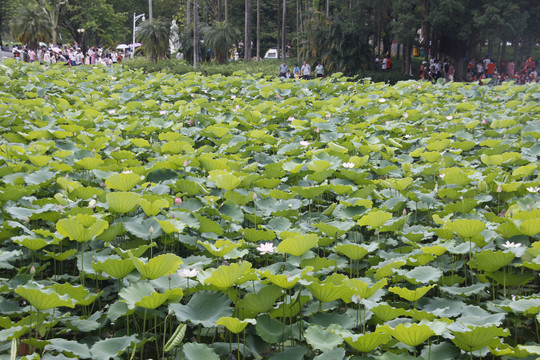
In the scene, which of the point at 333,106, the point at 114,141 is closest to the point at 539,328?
the point at 114,141

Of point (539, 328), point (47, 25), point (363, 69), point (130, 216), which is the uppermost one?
point (47, 25)

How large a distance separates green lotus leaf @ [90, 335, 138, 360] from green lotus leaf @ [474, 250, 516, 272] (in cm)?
138

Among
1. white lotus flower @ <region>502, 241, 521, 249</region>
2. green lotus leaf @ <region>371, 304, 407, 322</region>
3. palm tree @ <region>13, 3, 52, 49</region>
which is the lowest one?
green lotus leaf @ <region>371, 304, 407, 322</region>

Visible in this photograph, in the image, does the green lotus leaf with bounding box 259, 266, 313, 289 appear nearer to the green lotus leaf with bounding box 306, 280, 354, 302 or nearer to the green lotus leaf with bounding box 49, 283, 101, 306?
the green lotus leaf with bounding box 306, 280, 354, 302

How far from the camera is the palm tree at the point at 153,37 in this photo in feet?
70.0

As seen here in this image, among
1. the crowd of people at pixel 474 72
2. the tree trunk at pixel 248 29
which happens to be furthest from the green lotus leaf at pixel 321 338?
the tree trunk at pixel 248 29

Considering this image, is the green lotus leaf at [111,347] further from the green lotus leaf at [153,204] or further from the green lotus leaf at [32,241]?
the green lotus leaf at [153,204]

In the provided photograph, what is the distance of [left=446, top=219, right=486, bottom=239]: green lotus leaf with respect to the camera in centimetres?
228

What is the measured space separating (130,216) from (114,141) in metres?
1.82

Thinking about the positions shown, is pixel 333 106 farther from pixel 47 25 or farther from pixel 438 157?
pixel 47 25

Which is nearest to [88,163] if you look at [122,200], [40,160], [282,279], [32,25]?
[40,160]

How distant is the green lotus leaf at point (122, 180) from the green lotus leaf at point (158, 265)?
97 centimetres

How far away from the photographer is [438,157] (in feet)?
13.0

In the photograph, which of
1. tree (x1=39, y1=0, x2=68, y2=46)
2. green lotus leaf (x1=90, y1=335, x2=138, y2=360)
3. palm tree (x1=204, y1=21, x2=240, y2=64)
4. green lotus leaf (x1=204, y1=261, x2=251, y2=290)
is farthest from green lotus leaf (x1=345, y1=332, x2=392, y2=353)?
tree (x1=39, y1=0, x2=68, y2=46)
